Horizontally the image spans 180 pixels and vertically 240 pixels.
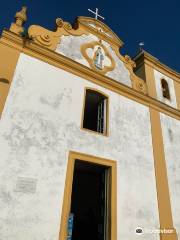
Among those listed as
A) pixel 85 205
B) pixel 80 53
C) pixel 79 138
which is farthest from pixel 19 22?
pixel 85 205

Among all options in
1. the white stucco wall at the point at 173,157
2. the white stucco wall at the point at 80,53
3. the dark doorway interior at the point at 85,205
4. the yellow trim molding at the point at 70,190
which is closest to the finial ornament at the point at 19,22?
the white stucco wall at the point at 80,53

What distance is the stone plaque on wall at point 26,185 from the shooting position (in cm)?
556

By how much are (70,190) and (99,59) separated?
573 centimetres

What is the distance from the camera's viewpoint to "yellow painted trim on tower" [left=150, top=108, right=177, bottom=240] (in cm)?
784

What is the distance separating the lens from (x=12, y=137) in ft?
19.6

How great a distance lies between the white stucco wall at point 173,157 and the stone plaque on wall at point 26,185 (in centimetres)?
546

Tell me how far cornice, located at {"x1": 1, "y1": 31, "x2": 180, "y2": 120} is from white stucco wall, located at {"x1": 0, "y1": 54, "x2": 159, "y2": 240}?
0.80ft

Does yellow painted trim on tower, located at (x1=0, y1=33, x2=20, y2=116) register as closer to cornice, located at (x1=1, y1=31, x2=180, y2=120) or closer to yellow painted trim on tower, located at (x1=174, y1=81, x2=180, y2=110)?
cornice, located at (x1=1, y1=31, x2=180, y2=120)

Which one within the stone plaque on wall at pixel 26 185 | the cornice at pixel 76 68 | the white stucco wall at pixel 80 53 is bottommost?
the stone plaque on wall at pixel 26 185

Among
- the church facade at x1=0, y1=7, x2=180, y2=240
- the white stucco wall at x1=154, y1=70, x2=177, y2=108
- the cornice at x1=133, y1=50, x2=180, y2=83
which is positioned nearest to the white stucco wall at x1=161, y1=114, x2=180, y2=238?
the church facade at x1=0, y1=7, x2=180, y2=240

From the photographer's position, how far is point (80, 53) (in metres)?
9.11

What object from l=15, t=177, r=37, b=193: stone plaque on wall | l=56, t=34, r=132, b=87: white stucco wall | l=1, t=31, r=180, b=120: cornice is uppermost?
l=56, t=34, r=132, b=87: white stucco wall

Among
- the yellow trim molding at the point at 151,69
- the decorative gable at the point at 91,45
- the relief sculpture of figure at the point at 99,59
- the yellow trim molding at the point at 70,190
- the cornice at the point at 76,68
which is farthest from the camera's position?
the yellow trim molding at the point at 151,69

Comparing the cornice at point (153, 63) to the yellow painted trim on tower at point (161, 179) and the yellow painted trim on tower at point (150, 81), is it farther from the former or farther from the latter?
the yellow painted trim on tower at point (161, 179)
